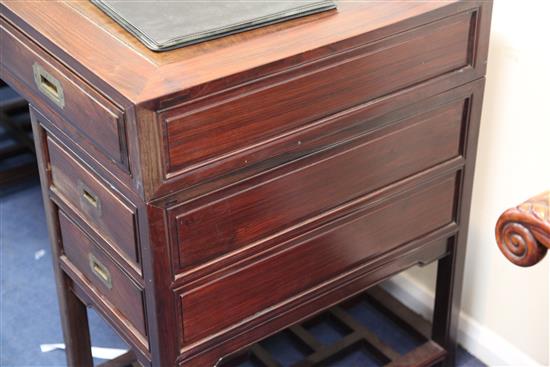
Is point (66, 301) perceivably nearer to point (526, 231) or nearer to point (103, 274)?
point (103, 274)

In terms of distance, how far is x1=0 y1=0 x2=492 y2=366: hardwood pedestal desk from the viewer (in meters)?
0.92

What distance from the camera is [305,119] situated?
1.01 meters

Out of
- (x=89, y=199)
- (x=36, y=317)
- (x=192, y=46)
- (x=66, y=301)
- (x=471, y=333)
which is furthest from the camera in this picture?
(x=36, y=317)

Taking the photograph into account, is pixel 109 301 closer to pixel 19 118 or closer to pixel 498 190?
pixel 498 190

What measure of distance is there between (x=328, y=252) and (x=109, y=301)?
1.01ft

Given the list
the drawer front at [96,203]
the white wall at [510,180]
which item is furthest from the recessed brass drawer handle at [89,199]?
the white wall at [510,180]

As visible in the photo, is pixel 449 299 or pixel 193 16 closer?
pixel 193 16

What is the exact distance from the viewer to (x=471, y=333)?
4.95 ft

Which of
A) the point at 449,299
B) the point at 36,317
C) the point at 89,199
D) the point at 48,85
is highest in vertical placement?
the point at 48,85

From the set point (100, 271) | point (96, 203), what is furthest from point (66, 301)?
point (96, 203)

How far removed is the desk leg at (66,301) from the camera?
3.77 feet

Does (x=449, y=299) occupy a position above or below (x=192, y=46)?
below

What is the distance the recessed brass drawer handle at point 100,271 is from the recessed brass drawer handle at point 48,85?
22cm

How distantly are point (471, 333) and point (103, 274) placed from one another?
729 millimetres
